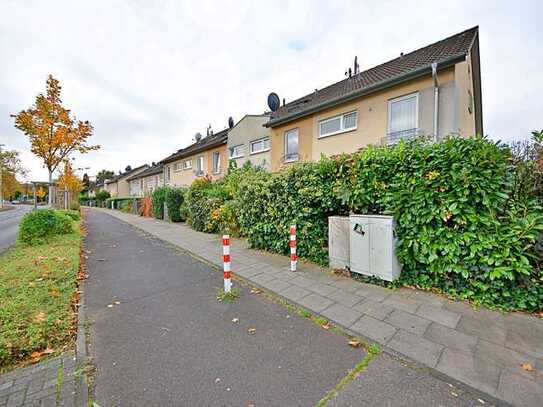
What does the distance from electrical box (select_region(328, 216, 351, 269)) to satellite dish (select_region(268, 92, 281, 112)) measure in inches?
566

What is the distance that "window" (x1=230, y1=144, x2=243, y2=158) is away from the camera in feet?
57.4

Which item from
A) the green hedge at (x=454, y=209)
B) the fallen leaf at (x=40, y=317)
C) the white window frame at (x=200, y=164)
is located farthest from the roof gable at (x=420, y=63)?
the white window frame at (x=200, y=164)

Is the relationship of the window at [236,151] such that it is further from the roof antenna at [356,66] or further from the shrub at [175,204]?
the roof antenna at [356,66]

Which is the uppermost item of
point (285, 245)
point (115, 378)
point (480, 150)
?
point (480, 150)

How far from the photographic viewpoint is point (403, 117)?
8.79 metres

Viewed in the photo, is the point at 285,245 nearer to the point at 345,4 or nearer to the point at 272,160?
the point at 345,4

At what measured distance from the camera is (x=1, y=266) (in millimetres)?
5293

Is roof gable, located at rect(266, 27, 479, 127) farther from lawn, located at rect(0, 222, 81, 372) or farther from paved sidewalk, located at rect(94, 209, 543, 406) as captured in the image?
lawn, located at rect(0, 222, 81, 372)

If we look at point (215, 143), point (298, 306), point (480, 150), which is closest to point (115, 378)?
point (298, 306)

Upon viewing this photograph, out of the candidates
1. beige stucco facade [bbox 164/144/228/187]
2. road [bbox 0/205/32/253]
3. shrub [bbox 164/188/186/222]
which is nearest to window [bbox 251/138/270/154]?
beige stucco facade [bbox 164/144/228/187]

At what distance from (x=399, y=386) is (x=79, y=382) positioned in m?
2.83

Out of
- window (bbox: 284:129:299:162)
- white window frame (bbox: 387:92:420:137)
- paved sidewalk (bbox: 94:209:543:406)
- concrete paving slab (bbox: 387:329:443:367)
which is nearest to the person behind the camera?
paved sidewalk (bbox: 94:209:543:406)

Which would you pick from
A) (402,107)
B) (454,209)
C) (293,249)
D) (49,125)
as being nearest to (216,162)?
(49,125)

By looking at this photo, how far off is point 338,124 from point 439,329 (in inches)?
380
